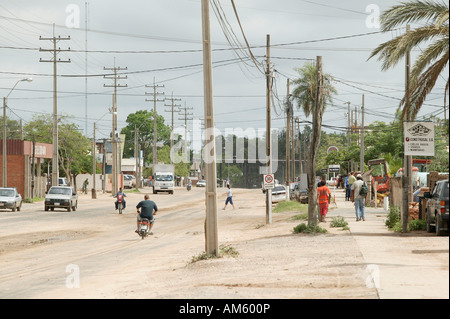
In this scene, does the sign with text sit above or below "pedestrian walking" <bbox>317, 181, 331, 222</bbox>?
above

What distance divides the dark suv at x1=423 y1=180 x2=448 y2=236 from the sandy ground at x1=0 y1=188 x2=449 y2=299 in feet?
1.47

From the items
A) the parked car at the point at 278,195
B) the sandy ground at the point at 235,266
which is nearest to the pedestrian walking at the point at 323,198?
the sandy ground at the point at 235,266

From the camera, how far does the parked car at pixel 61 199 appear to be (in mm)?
48719

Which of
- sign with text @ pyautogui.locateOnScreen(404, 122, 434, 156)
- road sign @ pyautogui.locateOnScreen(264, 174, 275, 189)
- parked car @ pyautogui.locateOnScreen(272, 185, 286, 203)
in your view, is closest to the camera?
sign with text @ pyautogui.locateOnScreen(404, 122, 434, 156)

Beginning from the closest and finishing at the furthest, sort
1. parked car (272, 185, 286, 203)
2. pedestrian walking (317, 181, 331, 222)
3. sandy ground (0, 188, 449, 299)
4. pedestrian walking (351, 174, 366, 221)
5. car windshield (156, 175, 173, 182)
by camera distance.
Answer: sandy ground (0, 188, 449, 299), pedestrian walking (351, 174, 366, 221), pedestrian walking (317, 181, 331, 222), parked car (272, 185, 286, 203), car windshield (156, 175, 173, 182)

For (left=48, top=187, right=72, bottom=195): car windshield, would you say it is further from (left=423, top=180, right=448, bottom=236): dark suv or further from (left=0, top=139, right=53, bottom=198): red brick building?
(left=423, top=180, right=448, bottom=236): dark suv

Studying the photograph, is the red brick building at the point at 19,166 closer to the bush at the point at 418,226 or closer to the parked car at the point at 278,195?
the parked car at the point at 278,195

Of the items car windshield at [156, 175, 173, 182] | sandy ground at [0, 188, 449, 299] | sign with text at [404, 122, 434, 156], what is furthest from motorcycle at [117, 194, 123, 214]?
car windshield at [156, 175, 173, 182]

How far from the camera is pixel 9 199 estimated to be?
4700cm

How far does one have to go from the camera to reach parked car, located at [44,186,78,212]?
48.7 meters

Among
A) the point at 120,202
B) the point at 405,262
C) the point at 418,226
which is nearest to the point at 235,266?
the point at 405,262

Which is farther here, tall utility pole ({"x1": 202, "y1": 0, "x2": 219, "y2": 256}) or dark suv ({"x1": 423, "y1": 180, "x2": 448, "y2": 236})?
dark suv ({"x1": 423, "y1": 180, "x2": 448, "y2": 236})

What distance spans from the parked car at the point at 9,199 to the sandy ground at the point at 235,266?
16.1 metres
